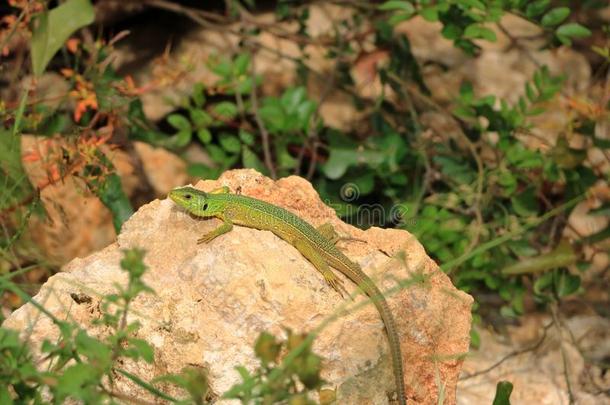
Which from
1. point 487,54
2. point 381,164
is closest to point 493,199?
point 381,164

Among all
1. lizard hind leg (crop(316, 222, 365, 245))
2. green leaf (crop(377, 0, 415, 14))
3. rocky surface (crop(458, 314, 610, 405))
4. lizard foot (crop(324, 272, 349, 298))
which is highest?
green leaf (crop(377, 0, 415, 14))

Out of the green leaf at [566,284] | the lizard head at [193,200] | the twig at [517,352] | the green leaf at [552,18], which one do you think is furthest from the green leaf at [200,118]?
the green leaf at [566,284]

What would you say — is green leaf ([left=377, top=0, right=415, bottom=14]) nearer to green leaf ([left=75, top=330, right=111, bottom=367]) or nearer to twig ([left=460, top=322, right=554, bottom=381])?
twig ([left=460, top=322, right=554, bottom=381])

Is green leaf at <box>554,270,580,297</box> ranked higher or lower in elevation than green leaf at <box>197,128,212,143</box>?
lower

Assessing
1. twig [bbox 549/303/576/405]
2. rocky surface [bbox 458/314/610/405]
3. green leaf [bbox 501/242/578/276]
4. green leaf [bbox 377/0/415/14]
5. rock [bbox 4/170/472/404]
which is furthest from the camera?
green leaf [bbox 377/0/415/14]

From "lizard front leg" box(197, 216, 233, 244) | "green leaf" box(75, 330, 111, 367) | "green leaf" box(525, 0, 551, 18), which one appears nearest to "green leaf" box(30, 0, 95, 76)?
"lizard front leg" box(197, 216, 233, 244)

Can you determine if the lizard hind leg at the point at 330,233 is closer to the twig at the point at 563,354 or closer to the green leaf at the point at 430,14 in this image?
the twig at the point at 563,354

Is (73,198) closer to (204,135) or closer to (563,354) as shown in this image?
(204,135)
